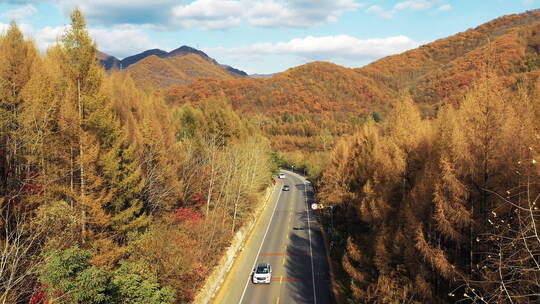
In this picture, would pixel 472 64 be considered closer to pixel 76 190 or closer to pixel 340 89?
pixel 340 89

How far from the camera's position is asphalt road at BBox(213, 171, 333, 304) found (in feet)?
76.0

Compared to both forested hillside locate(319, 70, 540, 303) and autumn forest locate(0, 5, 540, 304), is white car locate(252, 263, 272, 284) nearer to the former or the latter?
autumn forest locate(0, 5, 540, 304)

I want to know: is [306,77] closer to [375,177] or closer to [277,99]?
[277,99]

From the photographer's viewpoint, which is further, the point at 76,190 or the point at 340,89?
the point at 340,89

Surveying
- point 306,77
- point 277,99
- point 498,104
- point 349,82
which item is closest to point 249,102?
point 277,99

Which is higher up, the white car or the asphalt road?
the white car

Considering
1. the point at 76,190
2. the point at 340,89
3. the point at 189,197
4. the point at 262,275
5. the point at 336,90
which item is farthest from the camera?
the point at 340,89

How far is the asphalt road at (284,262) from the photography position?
76.0ft

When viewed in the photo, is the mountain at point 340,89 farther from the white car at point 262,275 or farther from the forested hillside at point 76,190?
the forested hillside at point 76,190

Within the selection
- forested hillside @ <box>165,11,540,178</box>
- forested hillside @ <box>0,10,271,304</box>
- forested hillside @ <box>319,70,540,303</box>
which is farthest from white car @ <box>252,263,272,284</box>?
forested hillside @ <box>165,11,540,178</box>

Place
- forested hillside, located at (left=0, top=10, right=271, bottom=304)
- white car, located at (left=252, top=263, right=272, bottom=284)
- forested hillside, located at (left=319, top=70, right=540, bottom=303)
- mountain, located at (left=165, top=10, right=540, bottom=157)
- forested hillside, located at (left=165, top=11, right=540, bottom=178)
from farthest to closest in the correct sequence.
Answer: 1. mountain, located at (left=165, top=10, right=540, bottom=157)
2. forested hillside, located at (left=165, top=11, right=540, bottom=178)
3. white car, located at (left=252, top=263, right=272, bottom=284)
4. forested hillside, located at (left=0, top=10, right=271, bottom=304)
5. forested hillside, located at (left=319, top=70, right=540, bottom=303)

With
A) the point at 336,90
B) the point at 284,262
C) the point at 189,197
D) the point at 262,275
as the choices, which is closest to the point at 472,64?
the point at 336,90

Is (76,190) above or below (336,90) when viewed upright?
below

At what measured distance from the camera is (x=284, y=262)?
29125 millimetres
